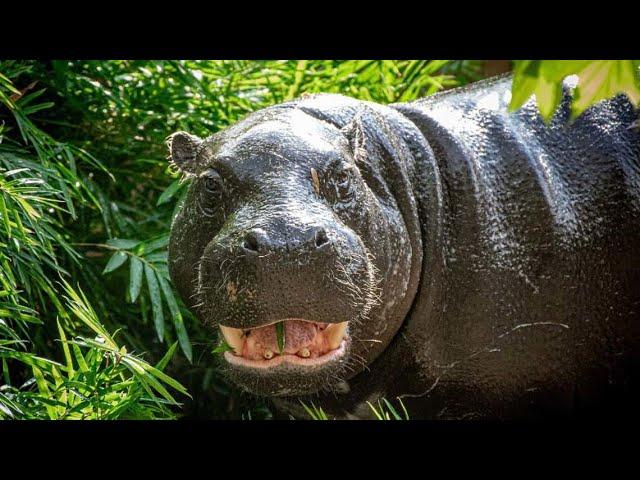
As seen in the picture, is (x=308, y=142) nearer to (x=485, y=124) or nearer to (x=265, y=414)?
(x=485, y=124)

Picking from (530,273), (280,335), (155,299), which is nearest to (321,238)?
(280,335)

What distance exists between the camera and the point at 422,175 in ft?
8.63

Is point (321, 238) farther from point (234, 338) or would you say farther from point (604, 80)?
point (604, 80)

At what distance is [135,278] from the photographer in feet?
10.6

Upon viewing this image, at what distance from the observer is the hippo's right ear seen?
2.65 metres

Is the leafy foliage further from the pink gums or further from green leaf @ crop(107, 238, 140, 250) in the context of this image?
green leaf @ crop(107, 238, 140, 250)

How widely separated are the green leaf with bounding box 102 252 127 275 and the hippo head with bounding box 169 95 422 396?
0.64m

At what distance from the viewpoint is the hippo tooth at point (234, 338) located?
Result: 2.31 m

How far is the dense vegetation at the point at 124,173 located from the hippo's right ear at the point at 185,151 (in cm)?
60

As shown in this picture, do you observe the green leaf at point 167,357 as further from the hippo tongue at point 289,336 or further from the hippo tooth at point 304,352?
the hippo tooth at point 304,352

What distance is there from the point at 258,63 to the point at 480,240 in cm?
169

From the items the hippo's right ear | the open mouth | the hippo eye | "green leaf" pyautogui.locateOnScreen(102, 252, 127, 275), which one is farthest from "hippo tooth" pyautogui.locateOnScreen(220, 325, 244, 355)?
"green leaf" pyautogui.locateOnScreen(102, 252, 127, 275)

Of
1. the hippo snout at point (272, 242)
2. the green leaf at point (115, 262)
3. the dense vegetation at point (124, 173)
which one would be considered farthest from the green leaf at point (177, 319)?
the hippo snout at point (272, 242)

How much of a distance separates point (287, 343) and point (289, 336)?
2cm
